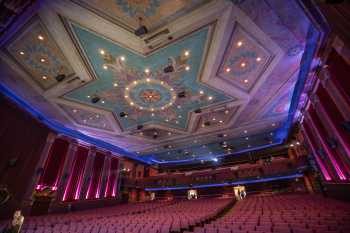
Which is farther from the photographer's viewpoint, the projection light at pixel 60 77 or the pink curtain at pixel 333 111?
the projection light at pixel 60 77

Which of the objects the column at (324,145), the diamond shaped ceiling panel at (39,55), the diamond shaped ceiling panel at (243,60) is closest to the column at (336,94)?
the diamond shaped ceiling panel at (243,60)

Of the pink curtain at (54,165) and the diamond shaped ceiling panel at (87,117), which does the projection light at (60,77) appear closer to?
the diamond shaped ceiling panel at (87,117)

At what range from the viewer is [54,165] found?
10812 millimetres

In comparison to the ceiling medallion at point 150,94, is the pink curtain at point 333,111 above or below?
below

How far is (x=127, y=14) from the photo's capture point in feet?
16.2

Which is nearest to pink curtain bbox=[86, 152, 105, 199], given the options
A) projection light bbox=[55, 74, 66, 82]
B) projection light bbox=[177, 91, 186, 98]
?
projection light bbox=[55, 74, 66, 82]

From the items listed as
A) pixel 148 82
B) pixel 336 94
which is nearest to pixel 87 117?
pixel 148 82

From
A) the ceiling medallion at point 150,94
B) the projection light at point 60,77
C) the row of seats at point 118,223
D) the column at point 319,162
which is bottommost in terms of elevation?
the row of seats at point 118,223

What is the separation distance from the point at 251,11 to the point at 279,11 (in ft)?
2.58

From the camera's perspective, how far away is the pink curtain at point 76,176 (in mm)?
11531

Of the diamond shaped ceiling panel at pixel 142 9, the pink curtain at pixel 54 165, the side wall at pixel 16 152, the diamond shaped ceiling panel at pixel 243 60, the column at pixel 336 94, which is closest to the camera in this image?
the diamond shaped ceiling panel at pixel 142 9

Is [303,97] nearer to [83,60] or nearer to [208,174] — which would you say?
[83,60]

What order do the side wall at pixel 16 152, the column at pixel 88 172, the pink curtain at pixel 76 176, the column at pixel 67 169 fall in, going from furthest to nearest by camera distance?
the column at pixel 88 172 → the pink curtain at pixel 76 176 → the column at pixel 67 169 → the side wall at pixel 16 152

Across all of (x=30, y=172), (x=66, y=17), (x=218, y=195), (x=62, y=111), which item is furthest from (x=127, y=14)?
(x=218, y=195)
